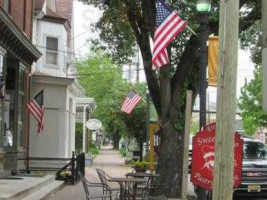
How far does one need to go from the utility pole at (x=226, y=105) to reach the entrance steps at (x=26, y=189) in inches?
250

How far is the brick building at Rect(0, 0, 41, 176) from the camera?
17.4 metres

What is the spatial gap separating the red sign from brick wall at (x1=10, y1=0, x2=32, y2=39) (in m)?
11.2

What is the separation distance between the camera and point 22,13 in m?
21.8

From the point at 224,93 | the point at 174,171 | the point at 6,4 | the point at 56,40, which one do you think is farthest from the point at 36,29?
the point at 224,93

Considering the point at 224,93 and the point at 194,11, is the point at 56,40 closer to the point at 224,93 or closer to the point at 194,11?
the point at 194,11

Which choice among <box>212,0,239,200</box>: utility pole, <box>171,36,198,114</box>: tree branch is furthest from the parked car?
<box>212,0,239,200</box>: utility pole

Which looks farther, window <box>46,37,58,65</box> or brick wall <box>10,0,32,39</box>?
window <box>46,37,58,65</box>

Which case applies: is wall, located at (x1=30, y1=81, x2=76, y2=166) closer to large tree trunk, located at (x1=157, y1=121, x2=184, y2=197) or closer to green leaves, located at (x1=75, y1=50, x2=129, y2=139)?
large tree trunk, located at (x1=157, y1=121, x2=184, y2=197)

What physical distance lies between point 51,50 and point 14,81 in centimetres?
937

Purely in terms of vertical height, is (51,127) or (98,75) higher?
(98,75)

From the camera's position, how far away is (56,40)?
29.1m

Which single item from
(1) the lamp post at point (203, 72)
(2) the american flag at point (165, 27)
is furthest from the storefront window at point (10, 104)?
(1) the lamp post at point (203, 72)

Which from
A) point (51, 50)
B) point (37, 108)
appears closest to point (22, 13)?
point (37, 108)

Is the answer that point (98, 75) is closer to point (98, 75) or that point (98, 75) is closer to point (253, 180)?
point (98, 75)
